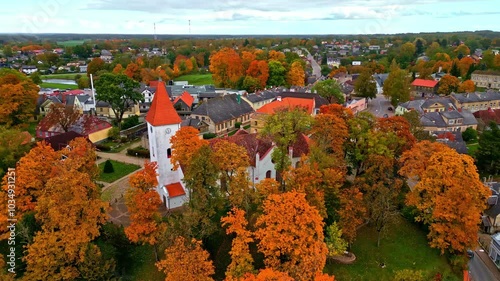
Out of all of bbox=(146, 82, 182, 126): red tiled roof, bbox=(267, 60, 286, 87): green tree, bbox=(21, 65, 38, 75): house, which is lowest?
bbox=(21, 65, 38, 75): house

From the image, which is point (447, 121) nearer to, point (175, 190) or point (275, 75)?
point (275, 75)

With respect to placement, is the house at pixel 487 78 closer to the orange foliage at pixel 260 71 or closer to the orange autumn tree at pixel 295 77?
the orange autumn tree at pixel 295 77

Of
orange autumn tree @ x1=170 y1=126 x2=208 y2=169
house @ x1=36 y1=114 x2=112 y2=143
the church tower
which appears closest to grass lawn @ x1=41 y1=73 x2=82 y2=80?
house @ x1=36 y1=114 x2=112 y2=143

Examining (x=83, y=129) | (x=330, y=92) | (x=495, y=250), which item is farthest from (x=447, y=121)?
(x=83, y=129)

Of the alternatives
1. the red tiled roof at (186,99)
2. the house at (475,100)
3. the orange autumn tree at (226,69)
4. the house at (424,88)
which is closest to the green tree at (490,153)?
the house at (475,100)

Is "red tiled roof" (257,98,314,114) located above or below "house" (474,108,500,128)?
above

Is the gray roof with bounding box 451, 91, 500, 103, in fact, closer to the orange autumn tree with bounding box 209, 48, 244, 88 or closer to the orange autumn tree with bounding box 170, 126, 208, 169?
the orange autumn tree with bounding box 209, 48, 244, 88
